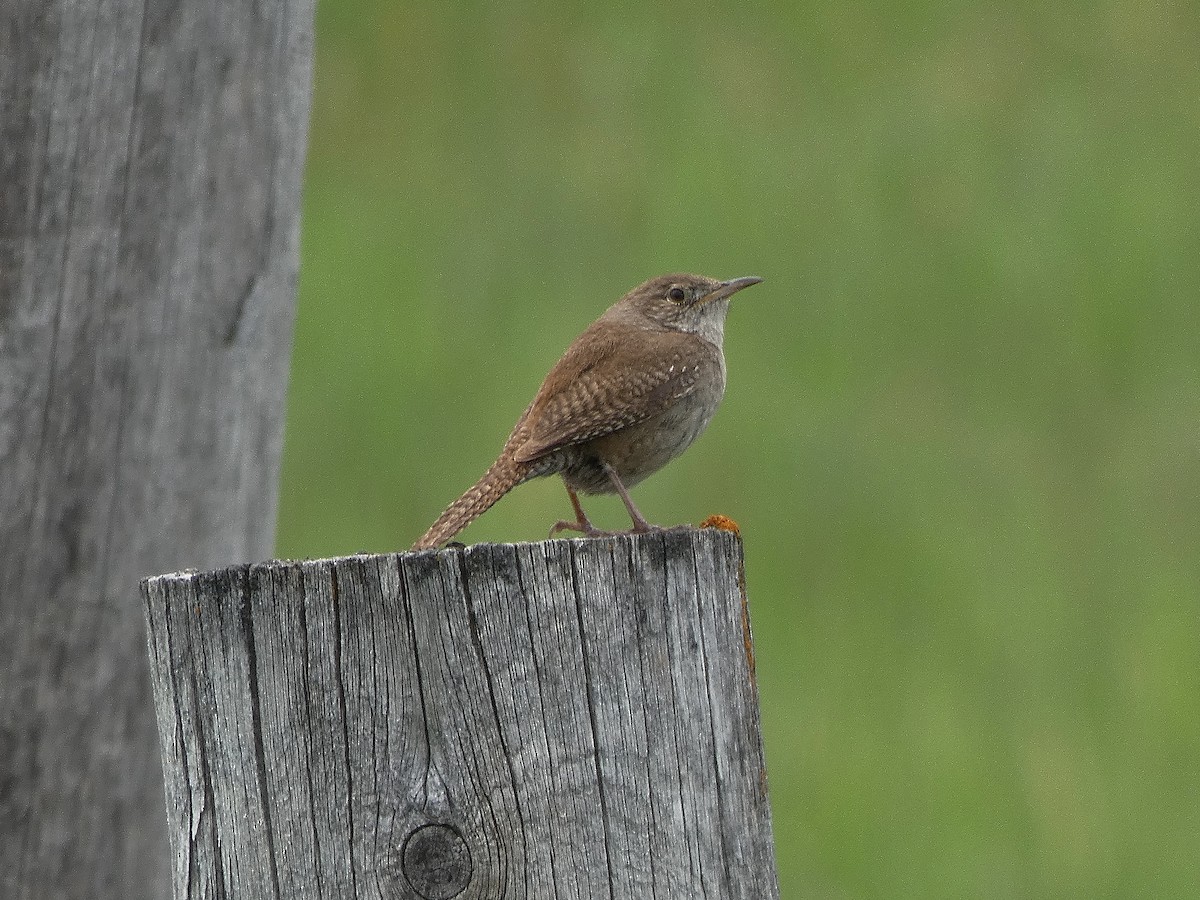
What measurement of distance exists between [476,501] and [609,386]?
795 millimetres

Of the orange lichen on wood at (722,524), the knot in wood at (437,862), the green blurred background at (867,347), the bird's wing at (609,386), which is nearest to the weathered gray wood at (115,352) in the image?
the bird's wing at (609,386)

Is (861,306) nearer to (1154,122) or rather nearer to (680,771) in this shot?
(1154,122)

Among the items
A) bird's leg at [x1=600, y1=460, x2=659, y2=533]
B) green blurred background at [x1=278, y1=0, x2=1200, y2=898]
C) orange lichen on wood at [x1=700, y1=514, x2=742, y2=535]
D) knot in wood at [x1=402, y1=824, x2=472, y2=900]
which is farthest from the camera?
green blurred background at [x1=278, y1=0, x2=1200, y2=898]

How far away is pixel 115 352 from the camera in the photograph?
4.05 m

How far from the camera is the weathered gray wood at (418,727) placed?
9.10 ft

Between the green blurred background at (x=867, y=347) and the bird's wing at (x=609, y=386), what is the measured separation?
3.26m

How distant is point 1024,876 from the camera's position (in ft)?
25.6

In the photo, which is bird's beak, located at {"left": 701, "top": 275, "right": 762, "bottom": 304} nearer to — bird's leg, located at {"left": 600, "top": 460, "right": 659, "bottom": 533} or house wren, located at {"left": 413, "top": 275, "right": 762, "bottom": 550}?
house wren, located at {"left": 413, "top": 275, "right": 762, "bottom": 550}

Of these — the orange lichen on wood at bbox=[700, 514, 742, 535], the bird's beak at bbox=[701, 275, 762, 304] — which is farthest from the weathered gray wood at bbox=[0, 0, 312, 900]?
the bird's beak at bbox=[701, 275, 762, 304]

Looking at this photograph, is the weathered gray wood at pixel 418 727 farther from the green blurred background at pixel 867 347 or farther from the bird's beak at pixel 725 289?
the green blurred background at pixel 867 347

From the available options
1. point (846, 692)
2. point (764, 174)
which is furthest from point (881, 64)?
point (846, 692)

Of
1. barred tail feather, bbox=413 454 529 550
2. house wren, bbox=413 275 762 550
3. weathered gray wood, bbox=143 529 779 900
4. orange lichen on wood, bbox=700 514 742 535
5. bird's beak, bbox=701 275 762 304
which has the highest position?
bird's beak, bbox=701 275 762 304

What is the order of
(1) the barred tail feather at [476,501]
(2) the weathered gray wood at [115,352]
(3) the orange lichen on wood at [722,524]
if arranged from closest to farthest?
1. (3) the orange lichen on wood at [722,524]
2. (2) the weathered gray wood at [115,352]
3. (1) the barred tail feather at [476,501]

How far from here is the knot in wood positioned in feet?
9.08
